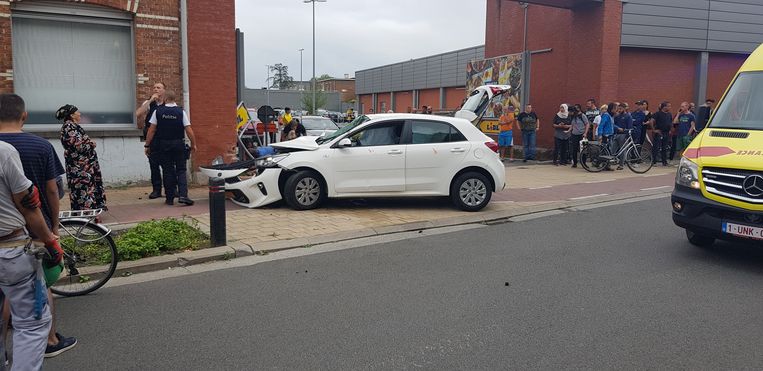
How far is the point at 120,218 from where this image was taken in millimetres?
8820

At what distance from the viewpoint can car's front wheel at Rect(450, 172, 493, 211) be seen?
985cm

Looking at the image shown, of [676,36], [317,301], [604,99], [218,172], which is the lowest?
[317,301]

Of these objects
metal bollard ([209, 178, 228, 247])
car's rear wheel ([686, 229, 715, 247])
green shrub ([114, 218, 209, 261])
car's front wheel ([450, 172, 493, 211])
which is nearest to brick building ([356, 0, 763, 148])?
car's front wheel ([450, 172, 493, 211])

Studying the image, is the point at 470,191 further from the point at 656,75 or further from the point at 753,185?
the point at 656,75

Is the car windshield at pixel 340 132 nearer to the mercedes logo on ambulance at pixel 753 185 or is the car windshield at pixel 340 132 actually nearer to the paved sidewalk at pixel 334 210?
the paved sidewalk at pixel 334 210

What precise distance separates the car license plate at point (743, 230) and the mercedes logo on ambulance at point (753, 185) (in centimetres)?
34

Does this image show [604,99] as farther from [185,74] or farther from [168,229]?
[168,229]

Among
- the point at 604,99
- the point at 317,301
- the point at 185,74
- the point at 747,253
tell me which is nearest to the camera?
the point at 317,301

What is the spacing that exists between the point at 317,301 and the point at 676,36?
1798cm

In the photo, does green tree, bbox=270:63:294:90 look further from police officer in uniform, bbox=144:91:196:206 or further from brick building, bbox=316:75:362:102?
police officer in uniform, bbox=144:91:196:206

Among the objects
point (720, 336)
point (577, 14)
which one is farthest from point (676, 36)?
point (720, 336)

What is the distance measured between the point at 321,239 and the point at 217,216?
55.8 inches

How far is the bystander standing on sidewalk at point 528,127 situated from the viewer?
1805 cm

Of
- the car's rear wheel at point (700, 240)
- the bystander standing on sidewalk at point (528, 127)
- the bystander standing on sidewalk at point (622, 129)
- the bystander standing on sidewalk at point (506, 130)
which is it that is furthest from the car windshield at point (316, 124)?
the car's rear wheel at point (700, 240)
